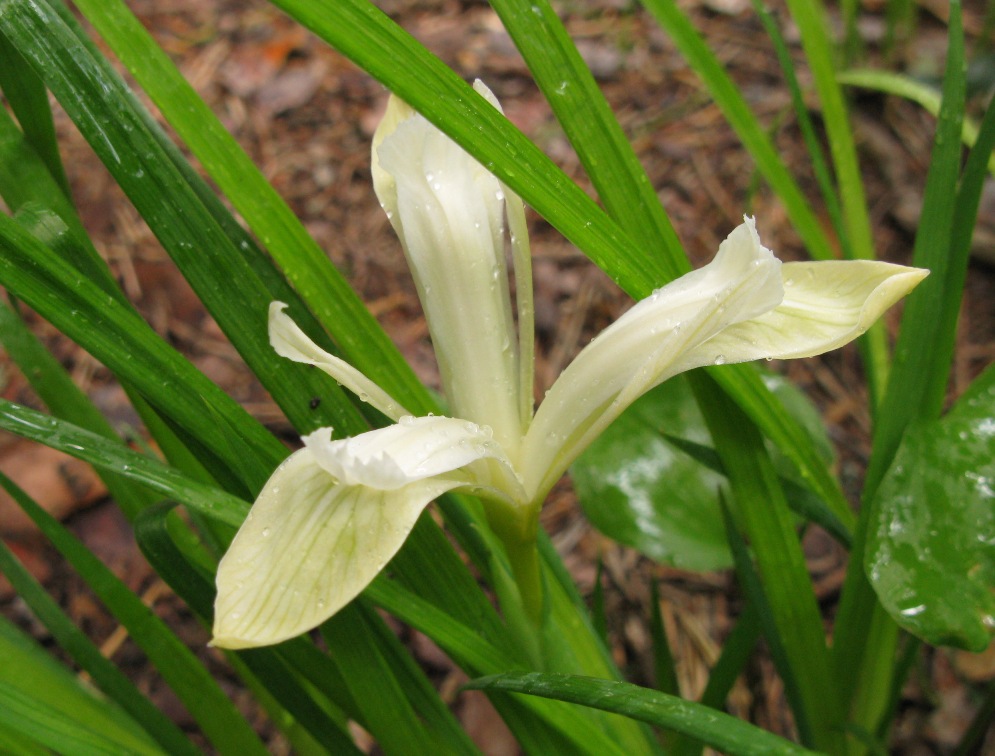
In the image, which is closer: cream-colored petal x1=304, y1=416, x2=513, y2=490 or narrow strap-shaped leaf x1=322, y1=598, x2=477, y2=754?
cream-colored petal x1=304, y1=416, x2=513, y2=490

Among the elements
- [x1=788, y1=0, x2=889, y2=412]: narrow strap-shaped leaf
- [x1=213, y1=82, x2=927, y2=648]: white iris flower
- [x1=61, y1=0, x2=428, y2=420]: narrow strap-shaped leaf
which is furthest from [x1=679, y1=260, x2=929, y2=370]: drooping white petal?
[x1=788, y1=0, x2=889, y2=412]: narrow strap-shaped leaf

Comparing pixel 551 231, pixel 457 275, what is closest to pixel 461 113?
pixel 457 275

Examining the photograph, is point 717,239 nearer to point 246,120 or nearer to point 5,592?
point 246,120

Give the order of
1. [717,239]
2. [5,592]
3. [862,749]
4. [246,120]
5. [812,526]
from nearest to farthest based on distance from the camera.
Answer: [862,749] < [5,592] < [812,526] < [717,239] < [246,120]

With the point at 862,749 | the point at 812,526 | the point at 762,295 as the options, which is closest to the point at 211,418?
the point at 762,295

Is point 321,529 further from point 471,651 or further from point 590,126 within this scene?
point 590,126

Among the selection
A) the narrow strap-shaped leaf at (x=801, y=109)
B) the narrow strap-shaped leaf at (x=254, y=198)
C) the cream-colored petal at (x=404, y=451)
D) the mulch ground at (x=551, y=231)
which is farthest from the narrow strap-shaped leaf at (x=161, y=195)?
the mulch ground at (x=551, y=231)

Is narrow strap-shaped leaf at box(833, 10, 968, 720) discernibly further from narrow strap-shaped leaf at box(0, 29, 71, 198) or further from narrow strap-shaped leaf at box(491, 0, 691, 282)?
narrow strap-shaped leaf at box(0, 29, 71, 198)
